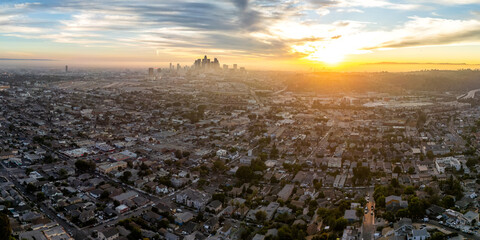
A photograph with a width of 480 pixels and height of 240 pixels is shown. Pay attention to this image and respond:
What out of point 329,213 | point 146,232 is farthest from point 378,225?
point 146,232

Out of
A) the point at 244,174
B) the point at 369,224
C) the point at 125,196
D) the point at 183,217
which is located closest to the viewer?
the point at 369,224

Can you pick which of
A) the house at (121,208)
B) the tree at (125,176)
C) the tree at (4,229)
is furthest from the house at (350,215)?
the tree at (4,229)

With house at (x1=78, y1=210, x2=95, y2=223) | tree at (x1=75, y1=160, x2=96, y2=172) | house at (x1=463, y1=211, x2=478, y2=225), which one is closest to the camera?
house at (x1=463, y1=211, x2=478, y2=225)

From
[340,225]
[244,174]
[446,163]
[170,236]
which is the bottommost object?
[170,236]

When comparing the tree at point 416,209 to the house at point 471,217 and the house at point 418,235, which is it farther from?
the house at point 418,235

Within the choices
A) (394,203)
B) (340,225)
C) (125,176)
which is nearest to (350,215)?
(340,225)

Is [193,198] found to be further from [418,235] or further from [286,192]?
[418,235]

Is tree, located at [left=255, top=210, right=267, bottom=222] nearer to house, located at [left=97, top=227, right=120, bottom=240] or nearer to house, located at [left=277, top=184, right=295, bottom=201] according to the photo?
house, located at [left=277, top=184, right=295, bottom=201]

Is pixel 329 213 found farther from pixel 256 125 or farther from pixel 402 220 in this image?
pixel 256 125

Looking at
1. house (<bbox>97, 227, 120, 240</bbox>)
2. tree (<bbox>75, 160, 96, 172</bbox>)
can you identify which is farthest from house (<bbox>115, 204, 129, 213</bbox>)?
tree (<bbox>75, 160, 96, 172</bbox>)
